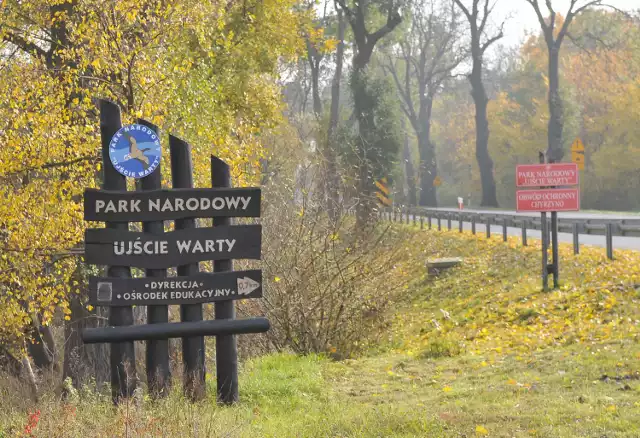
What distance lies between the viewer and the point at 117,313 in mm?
10727

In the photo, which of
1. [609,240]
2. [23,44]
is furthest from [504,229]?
[23,44]

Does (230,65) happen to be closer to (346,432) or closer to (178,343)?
(178,343)

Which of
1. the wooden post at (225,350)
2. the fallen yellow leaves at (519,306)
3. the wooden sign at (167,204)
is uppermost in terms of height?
the wooden sign at (167,204)

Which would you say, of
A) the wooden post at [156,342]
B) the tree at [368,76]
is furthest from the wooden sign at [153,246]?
the tree at [368,76]

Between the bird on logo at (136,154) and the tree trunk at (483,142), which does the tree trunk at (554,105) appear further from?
the bird on logo at (136,154)

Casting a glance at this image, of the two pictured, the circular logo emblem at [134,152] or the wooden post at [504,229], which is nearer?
the circular logo emblem at [134,152]

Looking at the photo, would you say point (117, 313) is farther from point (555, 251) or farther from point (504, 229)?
point (504, 229)

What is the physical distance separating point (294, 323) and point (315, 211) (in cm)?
221

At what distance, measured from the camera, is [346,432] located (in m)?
9.32

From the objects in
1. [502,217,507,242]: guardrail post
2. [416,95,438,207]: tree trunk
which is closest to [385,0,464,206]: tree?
[416,95,438,207]: tree trunk

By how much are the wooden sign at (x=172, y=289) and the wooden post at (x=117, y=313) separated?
16cm

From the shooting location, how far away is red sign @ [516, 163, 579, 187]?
19922 millimetres

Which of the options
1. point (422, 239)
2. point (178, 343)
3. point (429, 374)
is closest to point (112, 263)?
point (429, 374)

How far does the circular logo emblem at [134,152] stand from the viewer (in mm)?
10742
